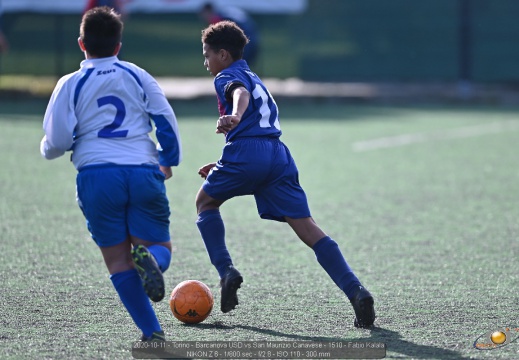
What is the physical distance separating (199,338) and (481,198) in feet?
16.4

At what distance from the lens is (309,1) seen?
18625 millimetres

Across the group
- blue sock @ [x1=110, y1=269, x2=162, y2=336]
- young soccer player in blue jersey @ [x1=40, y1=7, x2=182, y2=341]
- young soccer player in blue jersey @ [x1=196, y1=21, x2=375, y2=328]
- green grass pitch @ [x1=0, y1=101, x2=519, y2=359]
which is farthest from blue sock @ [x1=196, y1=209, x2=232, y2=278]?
blue sock @ [x1=110, y1=269, x2=162, y2=336]

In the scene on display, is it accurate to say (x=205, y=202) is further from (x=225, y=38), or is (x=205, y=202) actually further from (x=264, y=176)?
(x=225, y=38)

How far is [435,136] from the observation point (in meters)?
13.4

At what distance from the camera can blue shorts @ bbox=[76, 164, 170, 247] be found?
424 centimetres

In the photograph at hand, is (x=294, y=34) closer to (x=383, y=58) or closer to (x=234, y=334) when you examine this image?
(x=383, y=58)

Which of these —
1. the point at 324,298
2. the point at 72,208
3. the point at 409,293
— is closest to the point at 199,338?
the point at 324,298

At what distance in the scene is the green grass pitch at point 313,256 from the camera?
15.1 feet

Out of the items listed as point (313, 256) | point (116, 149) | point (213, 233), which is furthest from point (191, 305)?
point (313, 256)

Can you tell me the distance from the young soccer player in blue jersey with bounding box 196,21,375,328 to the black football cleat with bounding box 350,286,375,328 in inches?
1.5

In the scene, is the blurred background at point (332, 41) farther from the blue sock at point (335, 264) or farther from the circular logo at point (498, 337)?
the circular logo at point (498, 337)

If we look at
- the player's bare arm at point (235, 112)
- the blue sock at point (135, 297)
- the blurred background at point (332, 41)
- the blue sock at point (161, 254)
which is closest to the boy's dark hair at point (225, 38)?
the player's bare arm at point (235, 112)

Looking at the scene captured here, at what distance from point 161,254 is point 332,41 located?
Result: 48.2 ft

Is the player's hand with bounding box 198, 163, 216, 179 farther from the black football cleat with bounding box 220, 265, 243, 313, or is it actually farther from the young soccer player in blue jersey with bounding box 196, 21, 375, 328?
the black football cleat with bounding box 220, 265, 243, 313
